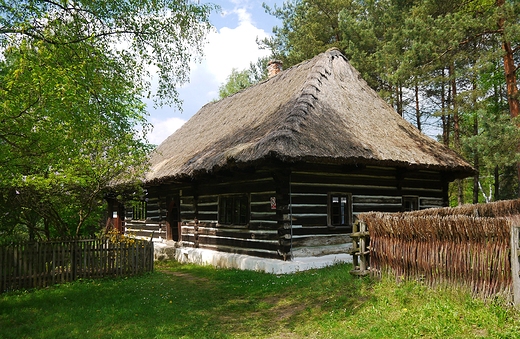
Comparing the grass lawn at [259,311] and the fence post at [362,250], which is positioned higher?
the fence post at [362,250]

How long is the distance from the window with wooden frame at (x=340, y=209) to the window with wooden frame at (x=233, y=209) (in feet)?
7.23

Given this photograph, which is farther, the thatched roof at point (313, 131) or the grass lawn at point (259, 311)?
the thatched roof at point (313, 131)

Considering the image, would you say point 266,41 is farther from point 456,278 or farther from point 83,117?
point 456,278

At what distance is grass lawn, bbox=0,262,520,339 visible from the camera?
5051 mm

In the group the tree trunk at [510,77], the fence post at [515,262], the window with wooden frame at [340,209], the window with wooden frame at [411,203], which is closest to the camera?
the fence post at [515,262]

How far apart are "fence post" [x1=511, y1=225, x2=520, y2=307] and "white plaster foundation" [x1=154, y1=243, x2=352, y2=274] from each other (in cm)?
536

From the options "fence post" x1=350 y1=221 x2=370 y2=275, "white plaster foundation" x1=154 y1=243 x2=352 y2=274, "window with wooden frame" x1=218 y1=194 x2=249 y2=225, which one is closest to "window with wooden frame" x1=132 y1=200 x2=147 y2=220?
"white plaster foundation" x1=154 y1=243 x2=352 y2=274

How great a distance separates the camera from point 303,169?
10477mm

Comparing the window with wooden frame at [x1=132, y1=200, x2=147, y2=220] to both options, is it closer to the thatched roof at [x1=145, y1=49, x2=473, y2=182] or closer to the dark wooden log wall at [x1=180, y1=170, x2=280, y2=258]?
the thatched roof at [x1=145, y1=49, x2=473, y2=182]

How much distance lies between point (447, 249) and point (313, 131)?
15.7 feet

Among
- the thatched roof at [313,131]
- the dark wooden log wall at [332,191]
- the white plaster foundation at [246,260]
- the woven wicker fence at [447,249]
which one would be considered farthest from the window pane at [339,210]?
the woven wicker fence at [447,249]

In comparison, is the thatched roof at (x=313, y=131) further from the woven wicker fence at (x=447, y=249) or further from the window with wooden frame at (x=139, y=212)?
the window with wooden frame at (x=139, y=212)

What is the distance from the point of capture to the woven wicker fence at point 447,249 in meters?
5.14

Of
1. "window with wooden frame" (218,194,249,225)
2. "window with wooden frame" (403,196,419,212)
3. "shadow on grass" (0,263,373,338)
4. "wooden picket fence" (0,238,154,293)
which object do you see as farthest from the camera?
"window with wooden frame" (403,196,419,212)
